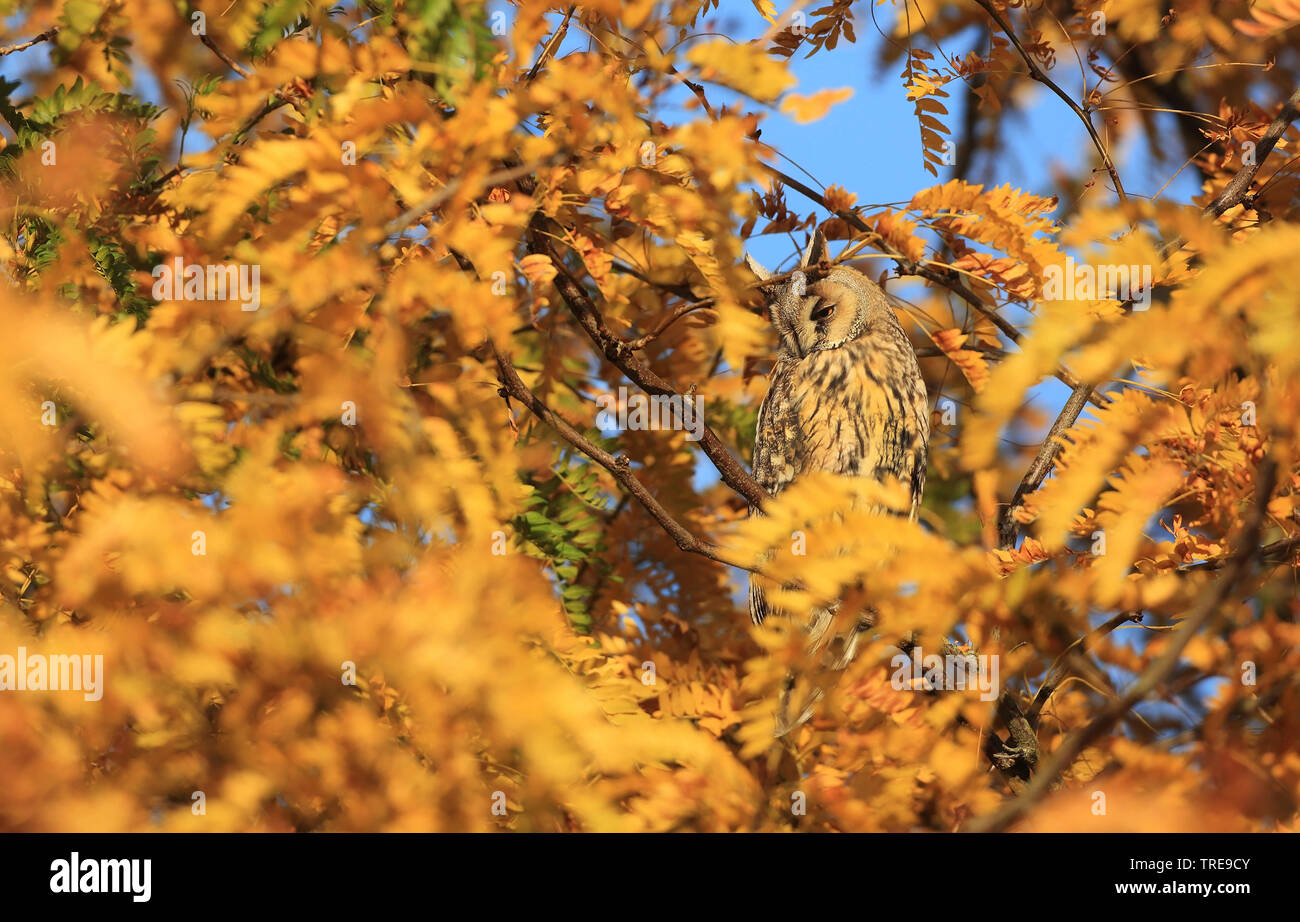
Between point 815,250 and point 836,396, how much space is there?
0.81 meters

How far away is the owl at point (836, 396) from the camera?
4031 mm

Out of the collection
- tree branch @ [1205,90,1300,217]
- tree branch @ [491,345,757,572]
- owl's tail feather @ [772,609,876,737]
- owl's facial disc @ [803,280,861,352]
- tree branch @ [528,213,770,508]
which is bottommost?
owl's tail feather @ [772,609,876,737]

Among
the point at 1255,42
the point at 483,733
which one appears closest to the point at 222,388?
the point at 483,733

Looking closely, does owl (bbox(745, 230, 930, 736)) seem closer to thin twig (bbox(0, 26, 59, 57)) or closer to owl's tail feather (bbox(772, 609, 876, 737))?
owl's tail feather (bbox(772, 609, 876, 737))

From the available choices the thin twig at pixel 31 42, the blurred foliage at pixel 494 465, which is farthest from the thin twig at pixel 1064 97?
the thin twig at pixel 31 42

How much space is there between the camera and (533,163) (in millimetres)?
1891

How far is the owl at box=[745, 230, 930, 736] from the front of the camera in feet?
13.2

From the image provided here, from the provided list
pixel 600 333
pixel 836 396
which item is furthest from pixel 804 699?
pixel 836 396

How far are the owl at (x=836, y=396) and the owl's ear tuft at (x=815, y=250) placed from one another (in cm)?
28

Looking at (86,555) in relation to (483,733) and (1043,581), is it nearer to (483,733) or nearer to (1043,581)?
(483,733)

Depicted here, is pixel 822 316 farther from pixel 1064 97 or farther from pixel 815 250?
pixel 1064 97

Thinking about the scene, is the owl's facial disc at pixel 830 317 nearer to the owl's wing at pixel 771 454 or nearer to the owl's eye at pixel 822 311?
the owl's eye at pixel 822 311

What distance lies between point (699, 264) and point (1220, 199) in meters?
1.46

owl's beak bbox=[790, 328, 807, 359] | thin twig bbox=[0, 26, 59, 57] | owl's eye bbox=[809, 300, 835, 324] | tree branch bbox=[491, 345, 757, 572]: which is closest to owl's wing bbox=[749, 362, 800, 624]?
owl's beak bbox=[790, 328, 807, 359]
